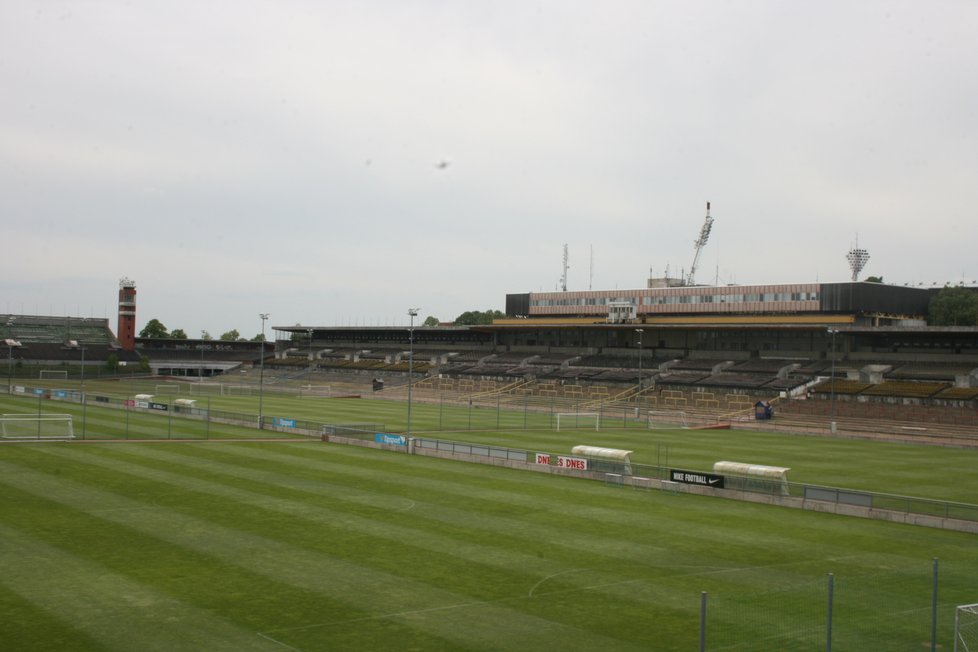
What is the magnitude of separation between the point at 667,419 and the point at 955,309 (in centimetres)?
5446

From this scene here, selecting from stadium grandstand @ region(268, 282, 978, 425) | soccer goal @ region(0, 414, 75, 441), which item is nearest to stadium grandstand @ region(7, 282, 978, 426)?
stadium grandstand @ region(268, 282, 978, 425)

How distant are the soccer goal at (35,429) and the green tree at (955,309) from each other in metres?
100

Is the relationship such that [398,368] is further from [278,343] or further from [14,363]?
[14,363]

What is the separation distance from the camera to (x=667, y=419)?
270 ft

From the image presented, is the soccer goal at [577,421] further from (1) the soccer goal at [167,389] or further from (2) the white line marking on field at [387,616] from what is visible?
(1) the soccer goal at [167,389]

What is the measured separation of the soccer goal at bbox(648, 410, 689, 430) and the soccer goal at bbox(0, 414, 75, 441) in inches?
1774

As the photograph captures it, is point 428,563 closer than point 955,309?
Yes

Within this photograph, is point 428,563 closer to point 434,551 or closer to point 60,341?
point 434,551

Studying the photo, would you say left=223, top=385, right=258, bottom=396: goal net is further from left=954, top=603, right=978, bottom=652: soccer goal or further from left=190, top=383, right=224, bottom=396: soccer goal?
left=954, top=603, right=978, bottom=652: soccer goal

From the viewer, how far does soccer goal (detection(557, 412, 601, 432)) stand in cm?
7175

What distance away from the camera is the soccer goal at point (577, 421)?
7175cm

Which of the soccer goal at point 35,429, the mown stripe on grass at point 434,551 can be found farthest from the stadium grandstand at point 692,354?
the mown stripe on grass at point 434,551

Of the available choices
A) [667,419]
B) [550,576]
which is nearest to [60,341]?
[667,419]

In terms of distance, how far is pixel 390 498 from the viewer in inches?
1319
